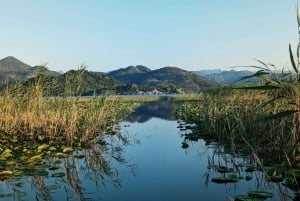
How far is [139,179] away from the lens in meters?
8.72

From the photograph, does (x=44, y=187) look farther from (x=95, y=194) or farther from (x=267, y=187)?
(x=267, y=187)

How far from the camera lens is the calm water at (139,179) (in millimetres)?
7238

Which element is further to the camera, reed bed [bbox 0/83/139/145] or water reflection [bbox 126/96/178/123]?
water reflection [bbox 126/96/178/123]

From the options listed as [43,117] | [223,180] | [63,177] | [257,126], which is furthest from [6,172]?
[257,126]

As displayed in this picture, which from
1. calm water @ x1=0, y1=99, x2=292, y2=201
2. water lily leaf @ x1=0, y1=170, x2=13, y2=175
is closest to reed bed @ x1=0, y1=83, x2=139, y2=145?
calm water @ x1=0, y1=99, x2=292, y2=201

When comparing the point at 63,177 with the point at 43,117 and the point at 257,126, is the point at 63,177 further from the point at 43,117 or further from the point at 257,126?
the point at 257,126

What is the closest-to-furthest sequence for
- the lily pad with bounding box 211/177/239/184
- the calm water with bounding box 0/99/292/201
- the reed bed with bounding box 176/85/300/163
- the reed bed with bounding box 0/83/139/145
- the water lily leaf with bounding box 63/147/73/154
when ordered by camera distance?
the calm water with bounding box 0/99/292/201 < the reed bed with bounding box 176/85/300/163 < the lily pad with bounding box 211/177/239/184 < the water lily leaf with bounding box 63/147/73/154 < the reed bed with bounding box 0/83/139/145

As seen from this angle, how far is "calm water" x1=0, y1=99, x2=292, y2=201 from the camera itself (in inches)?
285

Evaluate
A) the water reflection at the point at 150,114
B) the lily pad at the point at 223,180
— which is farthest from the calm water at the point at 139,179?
the water reflection at the point at 150,114

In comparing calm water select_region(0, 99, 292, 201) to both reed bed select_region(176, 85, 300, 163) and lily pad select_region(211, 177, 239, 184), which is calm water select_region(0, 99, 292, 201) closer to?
lily pad select_region(211, 177, 239, 184)

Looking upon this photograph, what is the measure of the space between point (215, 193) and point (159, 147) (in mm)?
6727

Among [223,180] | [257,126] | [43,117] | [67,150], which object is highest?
[43,117]

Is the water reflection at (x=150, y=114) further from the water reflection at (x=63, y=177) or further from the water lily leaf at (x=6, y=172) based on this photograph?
the water lily leaf at (x=6, y=172)

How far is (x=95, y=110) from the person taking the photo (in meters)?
13.7
